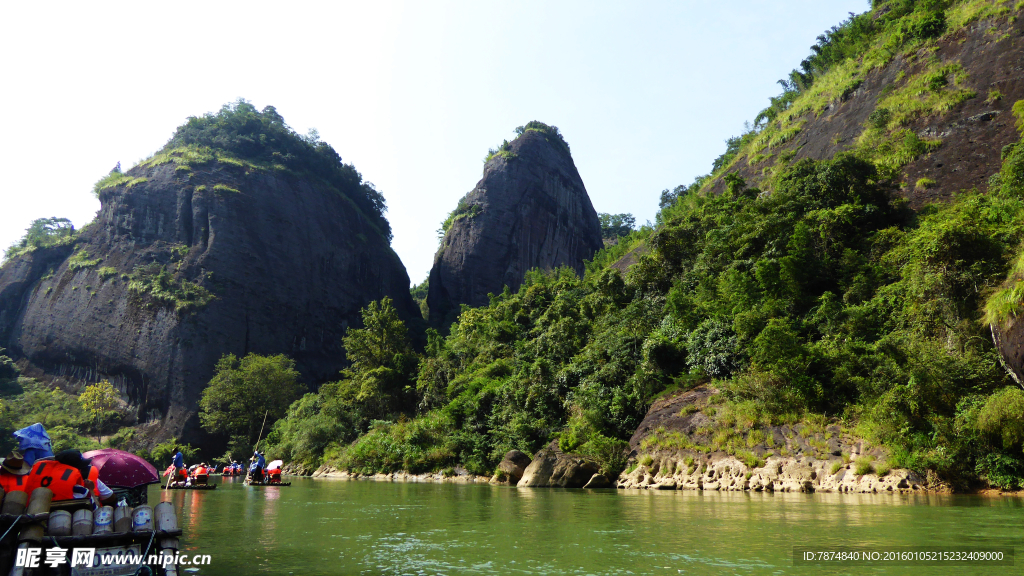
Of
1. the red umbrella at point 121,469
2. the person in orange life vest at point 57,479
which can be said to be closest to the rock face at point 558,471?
the red umbrella at point 121,469

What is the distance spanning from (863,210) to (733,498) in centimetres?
1784

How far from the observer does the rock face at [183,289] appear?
5950 centimetres

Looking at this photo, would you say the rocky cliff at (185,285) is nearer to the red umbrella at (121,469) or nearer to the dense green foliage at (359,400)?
the dense green foliage at (359,400)

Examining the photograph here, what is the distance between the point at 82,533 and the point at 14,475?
3.08 ft

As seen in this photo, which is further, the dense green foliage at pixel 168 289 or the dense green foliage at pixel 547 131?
the dense green foliage at pixel 547 131

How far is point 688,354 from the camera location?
87.4ft

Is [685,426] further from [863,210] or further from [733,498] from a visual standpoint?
[863,210]

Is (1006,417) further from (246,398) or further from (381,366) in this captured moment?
(246,398)

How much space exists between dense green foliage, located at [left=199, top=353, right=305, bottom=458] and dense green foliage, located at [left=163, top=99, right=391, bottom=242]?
3305 cm

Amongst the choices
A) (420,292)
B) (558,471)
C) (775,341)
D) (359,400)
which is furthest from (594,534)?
(420,292)

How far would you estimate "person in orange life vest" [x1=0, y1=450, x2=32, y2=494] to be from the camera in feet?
19.1

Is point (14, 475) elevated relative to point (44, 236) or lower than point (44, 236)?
lower

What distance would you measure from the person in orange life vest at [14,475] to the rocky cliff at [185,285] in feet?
186

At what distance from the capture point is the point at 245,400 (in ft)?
179
